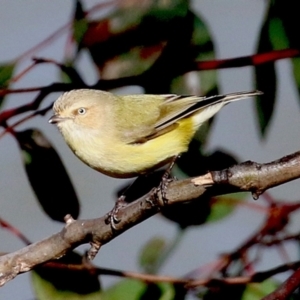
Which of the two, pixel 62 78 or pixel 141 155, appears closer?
pixel 62 78

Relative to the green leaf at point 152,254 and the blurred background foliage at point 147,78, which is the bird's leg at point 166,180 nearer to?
the blurred background foliage at point 147,78

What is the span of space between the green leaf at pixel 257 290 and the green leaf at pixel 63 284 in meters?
0.33

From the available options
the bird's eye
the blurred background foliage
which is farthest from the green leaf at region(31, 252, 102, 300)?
the bird's eye

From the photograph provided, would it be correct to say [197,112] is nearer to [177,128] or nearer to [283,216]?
[177,128]

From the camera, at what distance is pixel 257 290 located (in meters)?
1.71

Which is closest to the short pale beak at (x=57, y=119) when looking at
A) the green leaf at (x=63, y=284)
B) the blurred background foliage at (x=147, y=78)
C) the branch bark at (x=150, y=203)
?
the blurred background foliage at (x=147, y=78)

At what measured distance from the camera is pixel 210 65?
1.50m

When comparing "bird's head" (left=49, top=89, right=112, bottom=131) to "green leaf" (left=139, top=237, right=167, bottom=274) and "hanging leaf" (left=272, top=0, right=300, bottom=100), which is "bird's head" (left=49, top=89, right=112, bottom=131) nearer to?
"green leaf" (left=139, top=237, right=167, bottom=274)

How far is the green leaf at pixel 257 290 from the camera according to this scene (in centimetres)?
169

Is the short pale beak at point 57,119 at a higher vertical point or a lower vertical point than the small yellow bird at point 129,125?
higher

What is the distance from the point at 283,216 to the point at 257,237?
7cm

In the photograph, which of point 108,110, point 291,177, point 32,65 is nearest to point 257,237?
point 291,177

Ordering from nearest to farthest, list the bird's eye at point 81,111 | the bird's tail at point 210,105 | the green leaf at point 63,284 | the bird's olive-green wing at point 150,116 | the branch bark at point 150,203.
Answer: the branch bark at point 150,203 → the green leaf at point 63,284 → the bird's tail at point 210,105 → the bird's olive-green wing at point 150,116 → the bird's eye at point 81,111

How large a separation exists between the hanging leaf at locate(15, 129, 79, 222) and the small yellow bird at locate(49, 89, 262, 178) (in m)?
0.26
